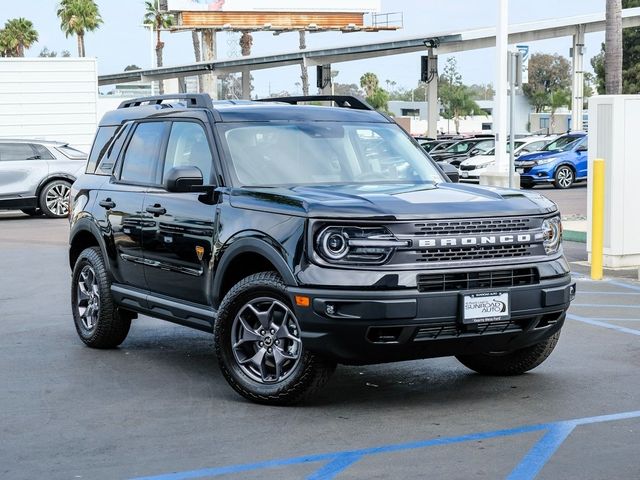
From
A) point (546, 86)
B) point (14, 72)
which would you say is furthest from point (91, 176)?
point (546, 86)

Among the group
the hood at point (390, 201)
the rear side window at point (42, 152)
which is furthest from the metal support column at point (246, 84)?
the hood at point (390, 201)

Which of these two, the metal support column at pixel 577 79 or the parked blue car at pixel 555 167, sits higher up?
the metal support column at pixel 577 79

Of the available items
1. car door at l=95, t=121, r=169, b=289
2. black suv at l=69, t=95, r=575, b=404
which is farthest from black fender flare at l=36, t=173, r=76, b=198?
black suv at l=69, t=95, r=575, b=404

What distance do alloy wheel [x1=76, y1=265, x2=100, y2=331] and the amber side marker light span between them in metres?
2.92

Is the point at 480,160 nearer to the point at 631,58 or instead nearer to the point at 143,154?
the point at 143,154

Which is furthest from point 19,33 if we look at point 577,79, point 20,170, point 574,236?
point 574,236

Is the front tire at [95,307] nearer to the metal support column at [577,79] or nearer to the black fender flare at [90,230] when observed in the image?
the black fender flare at [90,230]

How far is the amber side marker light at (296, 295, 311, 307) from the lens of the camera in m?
6.69

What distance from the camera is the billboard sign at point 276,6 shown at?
245ft

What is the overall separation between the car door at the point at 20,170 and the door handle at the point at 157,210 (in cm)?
1591

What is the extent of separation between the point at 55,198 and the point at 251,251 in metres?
17.6

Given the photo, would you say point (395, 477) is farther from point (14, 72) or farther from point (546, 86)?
point (546, 86)

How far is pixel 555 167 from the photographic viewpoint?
106 feet

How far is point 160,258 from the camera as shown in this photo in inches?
325
